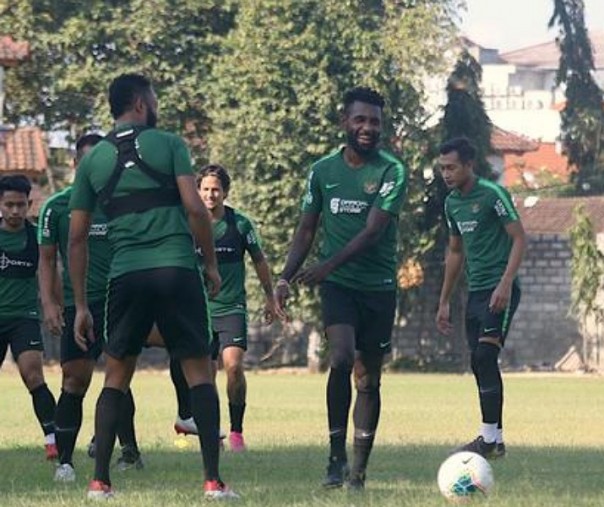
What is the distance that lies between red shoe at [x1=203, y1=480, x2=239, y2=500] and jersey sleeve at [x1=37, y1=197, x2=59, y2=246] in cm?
284

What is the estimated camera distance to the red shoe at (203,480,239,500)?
34.0 feet

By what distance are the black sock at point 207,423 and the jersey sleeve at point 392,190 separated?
1.66m

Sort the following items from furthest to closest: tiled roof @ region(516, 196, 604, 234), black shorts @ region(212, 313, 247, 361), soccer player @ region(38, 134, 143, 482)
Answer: tiled roof @ region(516, 196, 604, 234), black shorts @ region(212, 313, 247, 361), soccer player @ region(38, 134, 143, 482)

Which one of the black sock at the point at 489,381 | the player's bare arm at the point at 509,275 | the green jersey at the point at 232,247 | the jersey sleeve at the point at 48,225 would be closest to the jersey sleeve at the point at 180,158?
the jersey sleeve at the point at 48,225

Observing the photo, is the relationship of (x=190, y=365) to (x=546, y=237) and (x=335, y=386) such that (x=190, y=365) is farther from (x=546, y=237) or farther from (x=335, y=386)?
(x=546, y=237)

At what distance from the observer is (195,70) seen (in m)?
49.8

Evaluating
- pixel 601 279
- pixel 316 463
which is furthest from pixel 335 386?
pixel 601 279

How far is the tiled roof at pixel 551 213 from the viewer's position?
56.8 metres

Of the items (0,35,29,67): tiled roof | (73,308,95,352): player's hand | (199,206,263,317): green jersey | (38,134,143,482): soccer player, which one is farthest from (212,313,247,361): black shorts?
(0,35,29,67): tiled roof

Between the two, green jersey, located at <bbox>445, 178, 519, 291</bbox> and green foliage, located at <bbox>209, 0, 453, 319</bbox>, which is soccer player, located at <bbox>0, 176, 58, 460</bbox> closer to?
green jersey, located at <bbox>445, 178, 519, 291</bbox>

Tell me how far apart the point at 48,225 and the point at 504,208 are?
144 inches

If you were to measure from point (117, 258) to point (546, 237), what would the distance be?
39681 mm

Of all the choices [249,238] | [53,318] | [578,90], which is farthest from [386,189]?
[578,90]

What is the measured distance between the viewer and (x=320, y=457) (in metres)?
14.4
